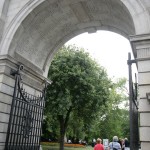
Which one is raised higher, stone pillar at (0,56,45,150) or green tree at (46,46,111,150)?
green tree at (46,46,111,150)

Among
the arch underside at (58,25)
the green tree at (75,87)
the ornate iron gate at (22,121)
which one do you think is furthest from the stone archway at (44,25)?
the green tree at (75,87)

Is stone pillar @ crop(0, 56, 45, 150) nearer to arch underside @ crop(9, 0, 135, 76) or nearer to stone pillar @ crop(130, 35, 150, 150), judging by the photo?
arch underside @ crop(9, 0, 135, 76)

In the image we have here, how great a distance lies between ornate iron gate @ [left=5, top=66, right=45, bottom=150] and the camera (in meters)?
8.48

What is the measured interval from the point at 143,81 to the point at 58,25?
16.7 ft

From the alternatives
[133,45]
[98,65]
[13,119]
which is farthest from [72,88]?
[133,45]

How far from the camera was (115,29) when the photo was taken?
10.4 m

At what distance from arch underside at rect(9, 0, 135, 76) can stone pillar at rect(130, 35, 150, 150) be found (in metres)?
1.81

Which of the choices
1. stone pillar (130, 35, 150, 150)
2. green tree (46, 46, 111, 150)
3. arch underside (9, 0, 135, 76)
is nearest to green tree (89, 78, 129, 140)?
green tree (46, 46, 111, 150)

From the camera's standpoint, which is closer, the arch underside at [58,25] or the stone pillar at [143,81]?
the stone pillar at [143,81]

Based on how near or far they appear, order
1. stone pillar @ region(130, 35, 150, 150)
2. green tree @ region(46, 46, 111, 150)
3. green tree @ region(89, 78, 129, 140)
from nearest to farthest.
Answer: stone pillar @ region(130, 35, 150, 150) → green tree @ region(46, 46, 111, 150) → green tree @ region(89, 78, 129, 140)

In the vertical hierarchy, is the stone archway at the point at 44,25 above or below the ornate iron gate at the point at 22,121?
above

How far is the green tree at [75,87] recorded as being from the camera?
871 inches

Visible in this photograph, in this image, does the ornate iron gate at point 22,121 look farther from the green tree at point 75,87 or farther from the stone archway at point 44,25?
the green tree at point 75,87

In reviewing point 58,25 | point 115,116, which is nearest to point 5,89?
point 58,25
